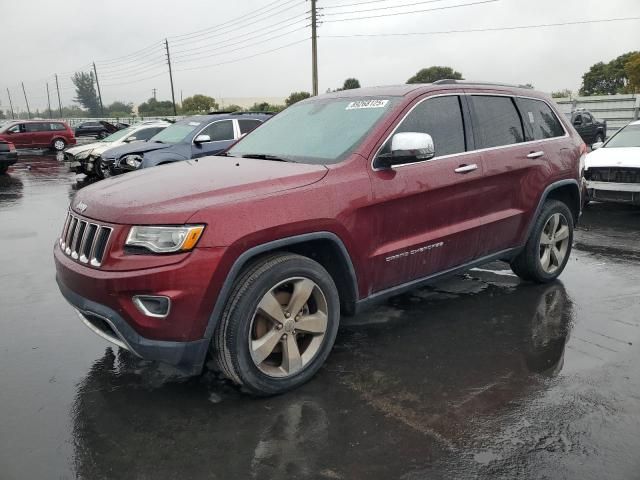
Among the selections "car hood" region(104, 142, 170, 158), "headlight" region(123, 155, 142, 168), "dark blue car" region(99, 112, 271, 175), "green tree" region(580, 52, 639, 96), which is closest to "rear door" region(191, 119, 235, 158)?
"dark blue car" region(99, 112, 271, 175)

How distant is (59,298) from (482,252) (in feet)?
12.5

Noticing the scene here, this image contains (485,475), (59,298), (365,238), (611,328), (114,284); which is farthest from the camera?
(59,298)

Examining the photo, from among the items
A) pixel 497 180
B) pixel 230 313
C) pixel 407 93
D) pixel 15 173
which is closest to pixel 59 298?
pixel 230 313

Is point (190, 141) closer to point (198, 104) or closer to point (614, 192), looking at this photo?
point (614, 192)

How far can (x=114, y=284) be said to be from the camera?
272 centimetres

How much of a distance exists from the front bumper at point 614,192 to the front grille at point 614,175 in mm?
67

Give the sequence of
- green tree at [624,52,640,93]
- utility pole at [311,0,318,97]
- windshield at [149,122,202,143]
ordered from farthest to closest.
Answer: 1. green tree at [624,52,640,93]
2. utility pole at [311,0,318,97]
3. windshield at [149,122,202,143]

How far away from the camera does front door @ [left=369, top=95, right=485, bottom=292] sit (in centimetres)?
348

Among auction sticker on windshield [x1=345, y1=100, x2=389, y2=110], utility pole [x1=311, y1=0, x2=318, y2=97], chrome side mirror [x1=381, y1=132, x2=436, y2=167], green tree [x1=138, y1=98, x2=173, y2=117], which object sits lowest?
green tree [x1=138, y1=98, x2=173, y2=117]

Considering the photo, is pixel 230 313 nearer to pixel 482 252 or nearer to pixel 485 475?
pixel 485 475

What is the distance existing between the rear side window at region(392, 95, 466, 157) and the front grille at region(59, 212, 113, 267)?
2064 millimetres

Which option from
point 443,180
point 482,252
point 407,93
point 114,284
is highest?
point 407,93

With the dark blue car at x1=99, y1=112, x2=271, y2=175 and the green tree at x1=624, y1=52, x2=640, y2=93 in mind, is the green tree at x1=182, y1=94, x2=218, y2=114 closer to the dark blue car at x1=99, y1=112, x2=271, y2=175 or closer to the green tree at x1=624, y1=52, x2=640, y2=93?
the green tree at x1=624, y1=52, x2=640, y2=93

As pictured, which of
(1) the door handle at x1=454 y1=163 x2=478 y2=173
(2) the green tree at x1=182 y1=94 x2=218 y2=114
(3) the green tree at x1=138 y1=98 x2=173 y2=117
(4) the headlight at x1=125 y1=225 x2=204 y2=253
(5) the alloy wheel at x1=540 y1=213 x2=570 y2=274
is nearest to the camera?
(4) the headlight at x1=125 y1=225 x2=204 y2=253
